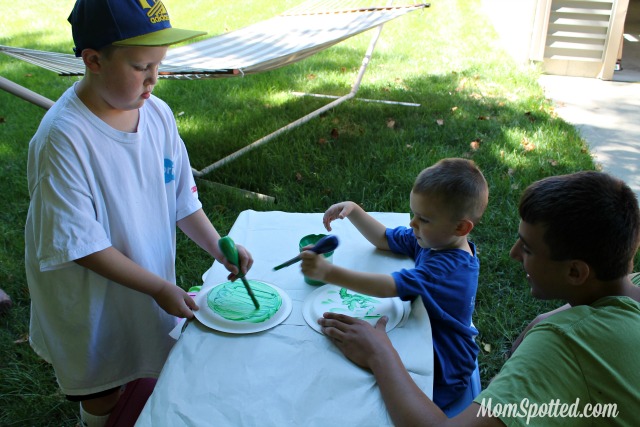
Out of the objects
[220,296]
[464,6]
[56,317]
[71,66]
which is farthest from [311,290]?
[464,6]

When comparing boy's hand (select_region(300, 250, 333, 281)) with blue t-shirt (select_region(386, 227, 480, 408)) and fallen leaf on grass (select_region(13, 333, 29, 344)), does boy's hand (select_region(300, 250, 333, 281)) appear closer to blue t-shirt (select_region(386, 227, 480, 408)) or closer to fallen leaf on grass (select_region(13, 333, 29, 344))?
blue t-shirt (select_region(386, 227, 480, 408))

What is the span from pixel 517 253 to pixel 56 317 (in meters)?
1.28

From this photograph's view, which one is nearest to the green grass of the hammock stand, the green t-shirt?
the hammock stand

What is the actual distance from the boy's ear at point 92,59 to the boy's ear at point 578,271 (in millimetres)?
1271

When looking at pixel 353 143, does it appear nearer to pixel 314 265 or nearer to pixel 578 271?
pixel 314 265

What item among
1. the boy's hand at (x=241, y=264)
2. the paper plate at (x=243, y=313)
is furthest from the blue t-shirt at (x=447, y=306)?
the boy's hand at (x=241, y=264)

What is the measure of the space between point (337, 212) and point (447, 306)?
50cm

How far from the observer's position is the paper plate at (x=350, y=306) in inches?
58.1

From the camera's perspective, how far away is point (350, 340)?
1.34m

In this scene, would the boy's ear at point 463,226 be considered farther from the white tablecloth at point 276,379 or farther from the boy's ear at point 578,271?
the boy's ear at point 578,271

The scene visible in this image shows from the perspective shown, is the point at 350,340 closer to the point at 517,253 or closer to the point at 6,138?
the point at 517,253

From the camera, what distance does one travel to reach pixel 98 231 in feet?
4.80

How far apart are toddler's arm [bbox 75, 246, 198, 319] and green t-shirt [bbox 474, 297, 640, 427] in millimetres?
775

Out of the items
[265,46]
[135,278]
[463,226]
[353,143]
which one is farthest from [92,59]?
[353,143]
